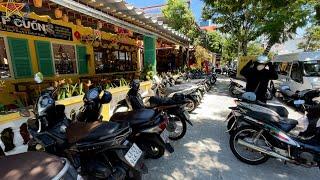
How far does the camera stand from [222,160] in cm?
382

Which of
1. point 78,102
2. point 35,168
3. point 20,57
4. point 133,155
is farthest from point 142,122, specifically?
point 20,57

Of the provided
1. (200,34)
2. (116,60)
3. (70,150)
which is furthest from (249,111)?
(200,34)

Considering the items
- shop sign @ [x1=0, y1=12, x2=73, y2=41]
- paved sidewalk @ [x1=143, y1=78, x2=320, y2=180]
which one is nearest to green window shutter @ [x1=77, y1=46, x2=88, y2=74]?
shop sign @ [x1=0, y1=12, x2=73, y2=41]

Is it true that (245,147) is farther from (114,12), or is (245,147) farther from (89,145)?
(114,12)

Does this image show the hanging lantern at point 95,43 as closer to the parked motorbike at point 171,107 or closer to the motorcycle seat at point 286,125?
the parked motorbike at point 171,107

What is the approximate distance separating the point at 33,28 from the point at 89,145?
19.9 ft

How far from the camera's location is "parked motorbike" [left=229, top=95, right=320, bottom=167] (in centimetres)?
312

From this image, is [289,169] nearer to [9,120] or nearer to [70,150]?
[70,150]

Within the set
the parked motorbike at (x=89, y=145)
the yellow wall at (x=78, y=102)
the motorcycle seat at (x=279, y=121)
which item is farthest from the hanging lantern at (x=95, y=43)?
the motorcycle seat at (x=279, y=121)

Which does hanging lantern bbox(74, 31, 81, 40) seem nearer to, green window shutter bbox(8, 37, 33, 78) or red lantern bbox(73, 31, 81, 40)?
red lantern bbox(73, 31, 81, 40)

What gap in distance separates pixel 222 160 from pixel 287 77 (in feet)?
23.0

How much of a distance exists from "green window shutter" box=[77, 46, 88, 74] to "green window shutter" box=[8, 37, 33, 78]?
2314mm

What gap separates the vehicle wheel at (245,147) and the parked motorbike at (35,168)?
2.73m

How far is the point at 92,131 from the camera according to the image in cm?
249
